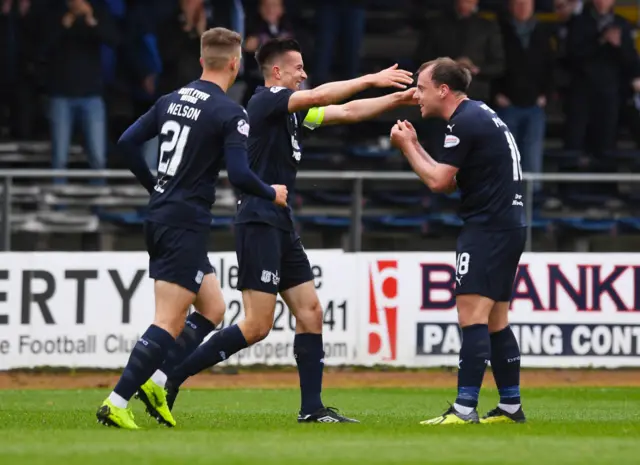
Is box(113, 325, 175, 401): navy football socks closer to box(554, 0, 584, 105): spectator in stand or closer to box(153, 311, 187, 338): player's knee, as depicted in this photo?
box(153, 311, 187, 338): player's knee

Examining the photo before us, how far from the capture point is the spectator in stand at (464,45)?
1762 cm

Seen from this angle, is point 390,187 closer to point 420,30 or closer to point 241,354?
point 241,354

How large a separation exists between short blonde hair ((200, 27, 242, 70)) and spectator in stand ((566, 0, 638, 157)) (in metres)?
10.1

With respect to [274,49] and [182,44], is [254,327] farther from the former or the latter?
[182,44]

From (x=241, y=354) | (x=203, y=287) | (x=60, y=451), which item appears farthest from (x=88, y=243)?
(x=60, y=451)

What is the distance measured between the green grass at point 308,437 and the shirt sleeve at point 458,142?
1.68 meters

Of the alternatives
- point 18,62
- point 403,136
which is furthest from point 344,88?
point 18,62

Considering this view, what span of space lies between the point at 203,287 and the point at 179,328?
2.34 feet

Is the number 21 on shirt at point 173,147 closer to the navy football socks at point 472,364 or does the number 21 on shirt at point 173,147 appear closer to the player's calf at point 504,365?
the navy football socks at point 472,364

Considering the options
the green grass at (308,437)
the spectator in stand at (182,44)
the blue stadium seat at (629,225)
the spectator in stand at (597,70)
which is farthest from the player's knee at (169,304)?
the spectator in stand at (597,70)

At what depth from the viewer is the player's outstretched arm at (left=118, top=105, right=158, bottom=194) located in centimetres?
944

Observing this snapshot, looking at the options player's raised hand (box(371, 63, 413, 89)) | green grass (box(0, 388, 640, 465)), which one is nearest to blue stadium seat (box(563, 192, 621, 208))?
green grass (box(0, 388, 640, 465))

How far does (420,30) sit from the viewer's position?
65.2 ft

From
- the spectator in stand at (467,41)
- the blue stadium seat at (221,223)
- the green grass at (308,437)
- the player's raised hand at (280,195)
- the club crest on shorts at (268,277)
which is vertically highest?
the spectator in stand at (467,41)
